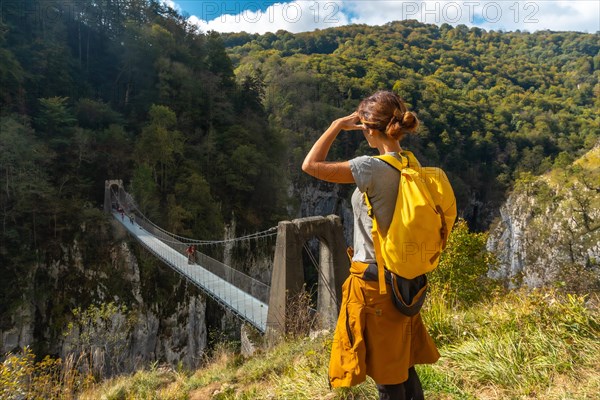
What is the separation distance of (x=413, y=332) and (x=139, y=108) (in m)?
19.5

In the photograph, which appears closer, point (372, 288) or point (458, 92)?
point (372, 288)

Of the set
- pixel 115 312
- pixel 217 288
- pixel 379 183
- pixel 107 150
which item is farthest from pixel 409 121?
pixel 107 150

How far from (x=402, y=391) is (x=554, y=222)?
28795mm

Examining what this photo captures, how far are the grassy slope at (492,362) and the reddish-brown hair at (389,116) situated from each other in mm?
1121

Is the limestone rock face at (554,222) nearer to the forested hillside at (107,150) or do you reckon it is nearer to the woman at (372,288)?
the forested hillside at (107,150)

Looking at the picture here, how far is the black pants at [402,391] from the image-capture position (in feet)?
3.67

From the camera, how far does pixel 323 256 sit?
5684 millimetres

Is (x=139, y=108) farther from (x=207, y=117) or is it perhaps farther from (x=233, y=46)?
(x=233, y=46)

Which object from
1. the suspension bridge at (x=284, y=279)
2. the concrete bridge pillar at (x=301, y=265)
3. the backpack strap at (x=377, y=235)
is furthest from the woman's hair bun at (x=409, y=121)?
the concrete bridge pillar at (x=301, y=265)

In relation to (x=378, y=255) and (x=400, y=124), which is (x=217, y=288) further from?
(x=400, y=124)

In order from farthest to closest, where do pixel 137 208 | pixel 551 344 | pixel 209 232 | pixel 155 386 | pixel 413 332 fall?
pixel 209 232 → pixel 137 208 → pixel 155 386 → pixel 551 344 → pixel 413 332

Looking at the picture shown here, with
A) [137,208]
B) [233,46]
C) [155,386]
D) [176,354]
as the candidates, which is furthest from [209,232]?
[233,46]

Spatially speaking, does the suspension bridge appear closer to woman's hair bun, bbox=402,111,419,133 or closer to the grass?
the grass

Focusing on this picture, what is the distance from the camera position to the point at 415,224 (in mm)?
974
